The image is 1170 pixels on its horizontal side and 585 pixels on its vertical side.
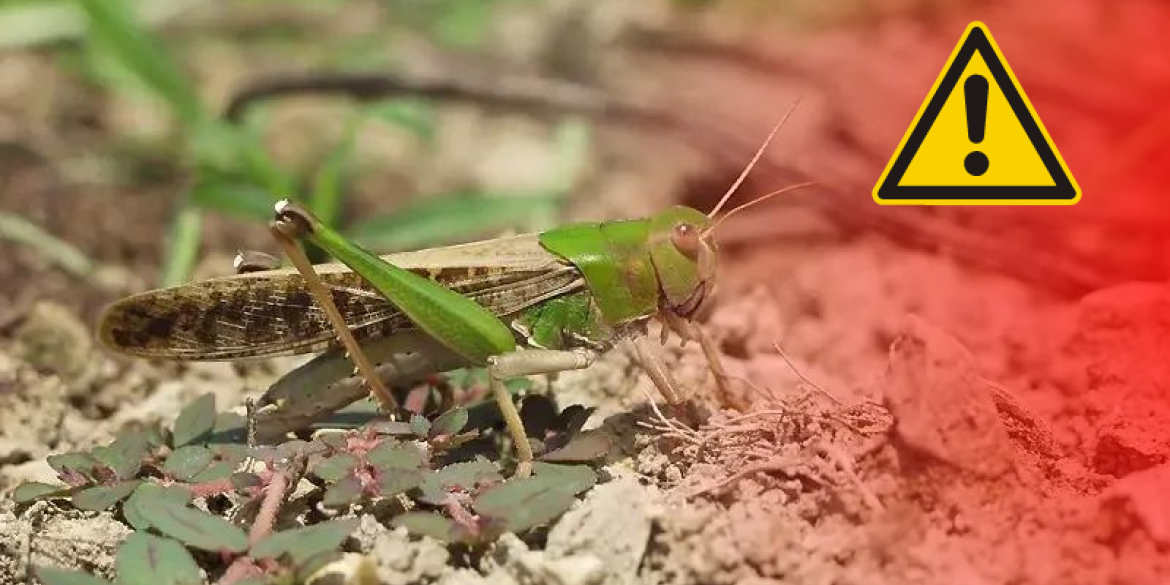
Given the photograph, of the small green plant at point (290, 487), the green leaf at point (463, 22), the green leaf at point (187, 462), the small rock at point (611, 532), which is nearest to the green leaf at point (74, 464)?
the small green plant at point (290, 487)

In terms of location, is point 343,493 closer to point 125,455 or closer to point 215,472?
point 215,472

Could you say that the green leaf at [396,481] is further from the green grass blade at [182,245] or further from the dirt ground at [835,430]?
the green grass blade at [182,245]

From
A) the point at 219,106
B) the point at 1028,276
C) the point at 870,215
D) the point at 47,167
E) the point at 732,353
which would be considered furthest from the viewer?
the point at 219,106

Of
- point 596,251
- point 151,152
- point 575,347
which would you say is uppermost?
point 151,152

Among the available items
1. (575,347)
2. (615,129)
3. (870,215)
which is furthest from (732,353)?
(615,129)

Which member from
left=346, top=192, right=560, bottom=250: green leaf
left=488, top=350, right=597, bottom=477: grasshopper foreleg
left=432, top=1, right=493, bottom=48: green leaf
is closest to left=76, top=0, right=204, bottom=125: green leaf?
left=346, top=192, right=560, bottom=250: green leaf

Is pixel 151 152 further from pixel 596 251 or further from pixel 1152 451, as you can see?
pixel 1152 451
